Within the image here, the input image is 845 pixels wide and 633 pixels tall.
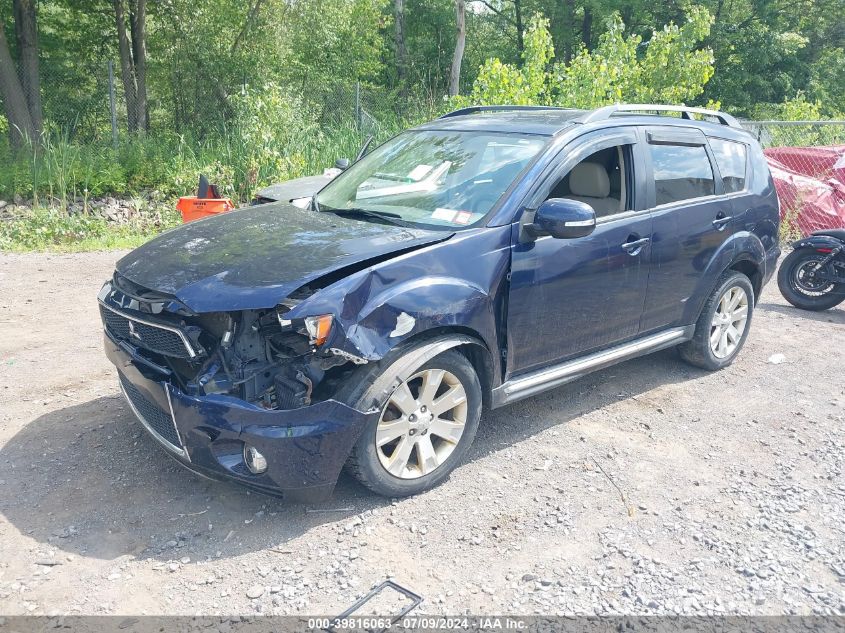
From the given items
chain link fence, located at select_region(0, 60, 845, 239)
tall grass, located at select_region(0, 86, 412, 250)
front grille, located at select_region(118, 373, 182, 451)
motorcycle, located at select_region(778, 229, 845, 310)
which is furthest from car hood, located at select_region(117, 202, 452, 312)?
chain link fence, located at select_region(0, 60, 845, 239)

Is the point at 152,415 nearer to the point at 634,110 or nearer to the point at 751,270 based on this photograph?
the point at 634,110

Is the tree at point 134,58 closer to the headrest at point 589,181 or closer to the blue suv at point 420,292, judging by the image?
the blue suv at point 420,292

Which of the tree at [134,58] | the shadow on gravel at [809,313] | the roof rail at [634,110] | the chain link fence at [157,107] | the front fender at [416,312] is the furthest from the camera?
the tree at [134,58]

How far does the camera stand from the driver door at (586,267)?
3.99 m

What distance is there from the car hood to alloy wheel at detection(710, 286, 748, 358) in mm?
2788

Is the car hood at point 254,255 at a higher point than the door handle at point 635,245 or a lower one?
higher

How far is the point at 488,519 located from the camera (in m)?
3.58

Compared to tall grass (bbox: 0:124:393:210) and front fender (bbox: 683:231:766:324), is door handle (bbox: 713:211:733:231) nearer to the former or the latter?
front fender (bbox: 683:231:766:324)

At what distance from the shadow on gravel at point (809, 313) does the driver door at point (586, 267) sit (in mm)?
3874

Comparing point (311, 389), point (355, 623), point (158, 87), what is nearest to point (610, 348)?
point (311, 389)

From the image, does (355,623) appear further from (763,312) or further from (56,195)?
(56,195)

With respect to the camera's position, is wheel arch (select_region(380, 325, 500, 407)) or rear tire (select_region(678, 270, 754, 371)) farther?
rear tire (select_region(678, 270, 754, 371))

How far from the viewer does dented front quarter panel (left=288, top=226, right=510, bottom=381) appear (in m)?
3.25

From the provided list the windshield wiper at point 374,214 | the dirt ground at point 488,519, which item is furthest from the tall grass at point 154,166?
the windshield wiper at point 374,214
